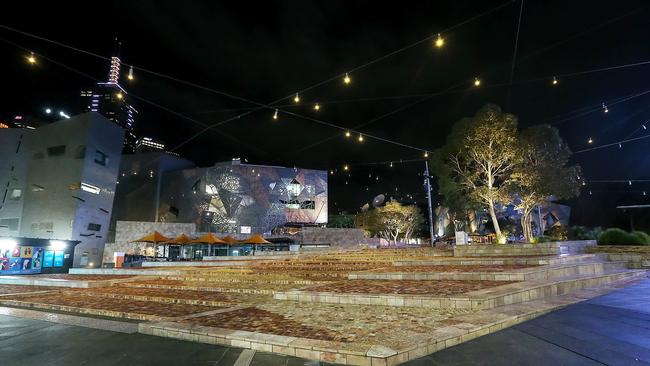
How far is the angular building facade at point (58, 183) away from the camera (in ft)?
123

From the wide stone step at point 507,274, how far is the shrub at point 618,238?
22.9 ft

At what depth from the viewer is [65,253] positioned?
27438 mm

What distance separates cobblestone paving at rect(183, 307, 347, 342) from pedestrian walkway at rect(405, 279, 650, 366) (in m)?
1.57

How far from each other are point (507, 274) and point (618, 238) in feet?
43.9

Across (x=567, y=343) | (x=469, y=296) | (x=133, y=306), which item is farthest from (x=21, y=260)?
(x=567, y=343)

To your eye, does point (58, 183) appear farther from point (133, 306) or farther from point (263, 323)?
point (263, 323)

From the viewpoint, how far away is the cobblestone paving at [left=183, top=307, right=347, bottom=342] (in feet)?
16.0

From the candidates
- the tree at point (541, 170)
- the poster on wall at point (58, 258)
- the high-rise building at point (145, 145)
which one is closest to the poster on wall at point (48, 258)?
the poster on wall at point (58, 258)

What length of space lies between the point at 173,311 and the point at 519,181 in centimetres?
1972

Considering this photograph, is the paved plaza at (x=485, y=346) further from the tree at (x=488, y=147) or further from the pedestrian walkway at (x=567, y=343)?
the tree at (x=488, y=147)

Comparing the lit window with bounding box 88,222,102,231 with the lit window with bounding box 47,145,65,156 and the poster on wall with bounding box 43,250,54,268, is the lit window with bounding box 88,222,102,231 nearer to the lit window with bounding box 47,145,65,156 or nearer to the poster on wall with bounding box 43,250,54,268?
the lit window with bounding box 47,145,65,156

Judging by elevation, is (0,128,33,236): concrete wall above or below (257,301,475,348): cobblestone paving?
above

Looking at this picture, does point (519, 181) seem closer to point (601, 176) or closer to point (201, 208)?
point (601, 176)

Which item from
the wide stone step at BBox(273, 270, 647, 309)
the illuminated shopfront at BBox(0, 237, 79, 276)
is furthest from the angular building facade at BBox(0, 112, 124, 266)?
the wide stone step at BBox(273, 270, 647, 309)
